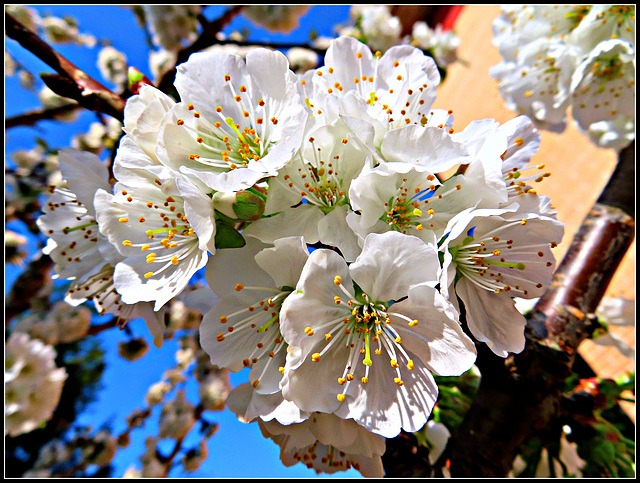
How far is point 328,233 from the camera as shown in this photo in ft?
1.29

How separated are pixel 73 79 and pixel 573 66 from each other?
1025 millimetres

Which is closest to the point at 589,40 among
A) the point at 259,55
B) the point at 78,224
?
the point at 259,55

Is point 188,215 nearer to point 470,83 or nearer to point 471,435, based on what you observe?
point 471,435

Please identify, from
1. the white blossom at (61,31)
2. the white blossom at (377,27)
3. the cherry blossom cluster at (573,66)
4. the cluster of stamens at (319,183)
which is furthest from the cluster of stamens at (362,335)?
the white blossom at (61,31)

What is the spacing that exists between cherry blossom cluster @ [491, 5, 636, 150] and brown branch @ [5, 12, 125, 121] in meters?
0.95

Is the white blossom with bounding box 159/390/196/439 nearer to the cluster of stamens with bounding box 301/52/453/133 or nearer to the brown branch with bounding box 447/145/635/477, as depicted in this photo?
the brown branch with bounding box 447/145/635/477

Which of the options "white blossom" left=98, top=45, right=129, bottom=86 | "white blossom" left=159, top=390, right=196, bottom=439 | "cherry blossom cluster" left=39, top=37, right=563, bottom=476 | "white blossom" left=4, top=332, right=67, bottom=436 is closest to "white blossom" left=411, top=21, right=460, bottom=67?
"white blossom" left=98, top=45, right=129, bottom=86

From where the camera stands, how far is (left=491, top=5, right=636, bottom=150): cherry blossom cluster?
0.83 metres

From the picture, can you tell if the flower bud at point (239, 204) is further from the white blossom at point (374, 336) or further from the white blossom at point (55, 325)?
the white blossom at point (55, 325)

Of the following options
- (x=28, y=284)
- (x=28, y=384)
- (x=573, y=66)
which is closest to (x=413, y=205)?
(x=573, y=66)

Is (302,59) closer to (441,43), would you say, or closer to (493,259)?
(441,43)

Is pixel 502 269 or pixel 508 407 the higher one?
pixel 502 269

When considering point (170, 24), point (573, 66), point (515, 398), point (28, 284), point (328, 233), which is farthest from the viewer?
point (170, 24)

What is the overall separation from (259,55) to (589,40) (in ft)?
2.81
